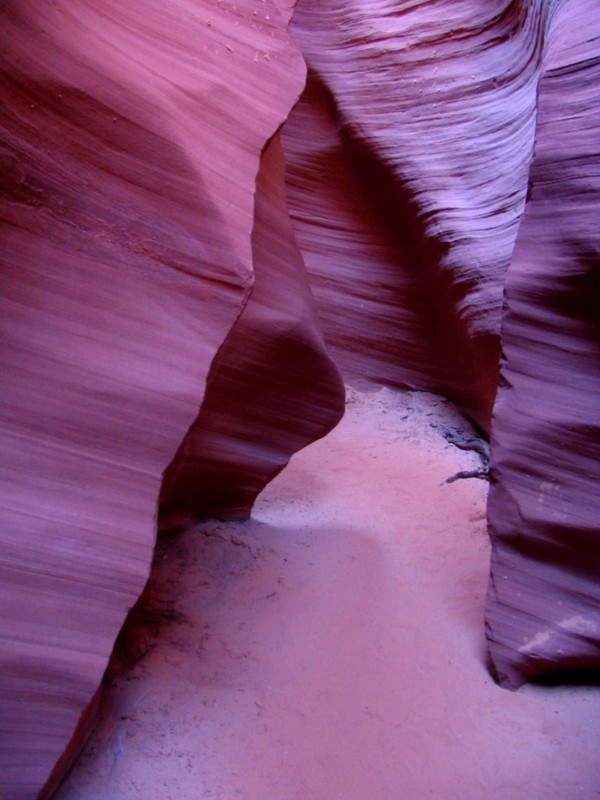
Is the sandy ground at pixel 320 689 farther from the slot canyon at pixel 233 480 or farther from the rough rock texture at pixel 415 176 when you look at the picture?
the rough rock texture at pixel 415 176

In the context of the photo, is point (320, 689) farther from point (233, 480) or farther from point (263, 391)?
point (263, 391)

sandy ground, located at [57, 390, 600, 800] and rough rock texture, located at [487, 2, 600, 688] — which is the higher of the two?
rough rock texture, located at [487, 2, 600, 688]

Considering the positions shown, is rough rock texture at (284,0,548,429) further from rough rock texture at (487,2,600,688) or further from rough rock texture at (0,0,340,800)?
rough rock texture at (0,0,340,800)

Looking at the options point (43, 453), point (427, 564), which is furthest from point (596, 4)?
point (43, 453)

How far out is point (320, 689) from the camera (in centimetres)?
233

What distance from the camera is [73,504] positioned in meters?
1.84

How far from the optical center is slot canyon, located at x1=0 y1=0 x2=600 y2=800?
1865 millimetres

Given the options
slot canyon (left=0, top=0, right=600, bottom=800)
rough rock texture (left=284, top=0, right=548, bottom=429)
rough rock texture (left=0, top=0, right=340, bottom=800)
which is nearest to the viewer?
rough rock texture (left=0, top=0, right=340, bottom=800)

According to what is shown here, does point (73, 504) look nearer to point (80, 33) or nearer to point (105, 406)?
point (105, 406)

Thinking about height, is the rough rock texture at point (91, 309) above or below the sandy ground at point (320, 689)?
above

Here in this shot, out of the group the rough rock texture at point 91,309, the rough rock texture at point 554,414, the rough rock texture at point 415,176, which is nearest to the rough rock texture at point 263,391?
the rough rock texture at point 91,309

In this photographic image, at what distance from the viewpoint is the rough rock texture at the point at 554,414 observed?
8.14 ft

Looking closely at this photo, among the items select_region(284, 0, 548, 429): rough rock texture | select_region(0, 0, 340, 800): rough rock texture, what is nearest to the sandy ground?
select_region(0, 0, 340, 800): rough rock texture

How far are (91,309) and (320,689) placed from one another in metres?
1.44
